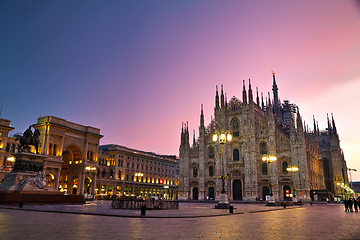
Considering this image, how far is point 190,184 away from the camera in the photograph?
211 feet

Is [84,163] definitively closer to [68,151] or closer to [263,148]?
[68,151]

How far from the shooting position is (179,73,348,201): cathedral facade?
53812mm

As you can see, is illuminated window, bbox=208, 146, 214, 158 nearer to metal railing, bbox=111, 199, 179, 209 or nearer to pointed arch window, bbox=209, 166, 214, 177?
pointed arch window, bbox=209, 166, 214, 177

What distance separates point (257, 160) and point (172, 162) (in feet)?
152

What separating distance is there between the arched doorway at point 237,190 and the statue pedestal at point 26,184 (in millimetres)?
39270

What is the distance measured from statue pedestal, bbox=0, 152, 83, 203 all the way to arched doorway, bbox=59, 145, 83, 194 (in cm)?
3360

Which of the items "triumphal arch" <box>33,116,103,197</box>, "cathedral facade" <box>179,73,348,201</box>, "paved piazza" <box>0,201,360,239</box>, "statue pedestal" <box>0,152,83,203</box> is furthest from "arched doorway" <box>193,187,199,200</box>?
"paved piazza" <box>0,201,360,239</box>

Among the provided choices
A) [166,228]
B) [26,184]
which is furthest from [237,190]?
[166,228]

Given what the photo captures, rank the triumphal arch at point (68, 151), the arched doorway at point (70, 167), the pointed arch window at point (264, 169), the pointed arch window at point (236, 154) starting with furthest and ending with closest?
the arched doorway at point (70, 167) < the pointed arch window at point (236, 154) < the pointed arch window at point (264, 169) < the triumphal arch at point (68, 151)

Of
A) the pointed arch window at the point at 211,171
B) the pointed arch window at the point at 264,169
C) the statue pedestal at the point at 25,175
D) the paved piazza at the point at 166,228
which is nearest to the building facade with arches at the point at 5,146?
the statue pedestal at the point at 25,175

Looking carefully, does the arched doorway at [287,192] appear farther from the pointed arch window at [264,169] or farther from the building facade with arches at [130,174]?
the building facade with arches at [130,174]

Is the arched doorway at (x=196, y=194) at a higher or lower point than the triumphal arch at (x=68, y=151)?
lower

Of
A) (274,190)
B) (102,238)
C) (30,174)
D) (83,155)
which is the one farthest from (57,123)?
(102,238)

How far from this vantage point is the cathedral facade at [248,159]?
53812 mm
